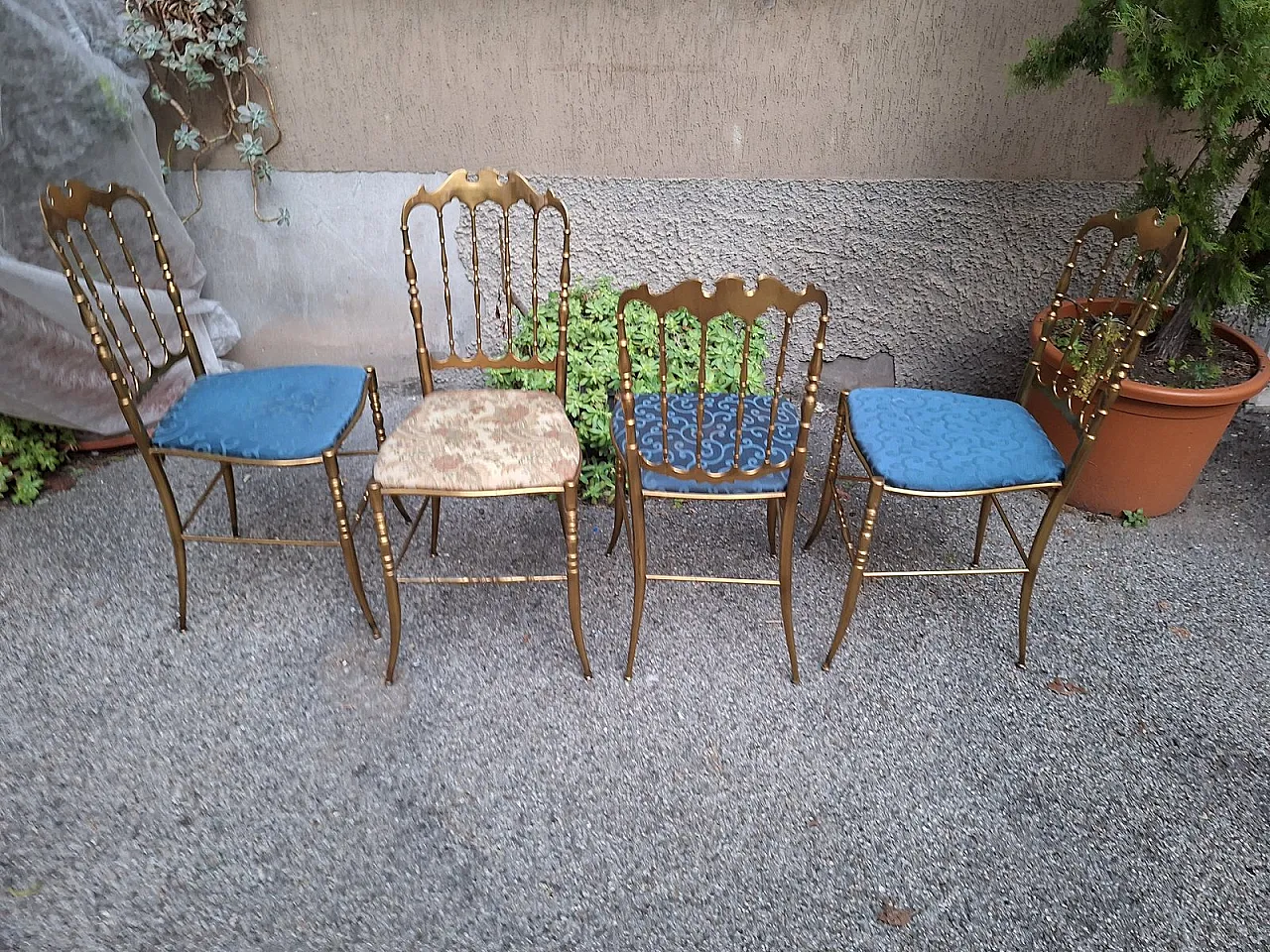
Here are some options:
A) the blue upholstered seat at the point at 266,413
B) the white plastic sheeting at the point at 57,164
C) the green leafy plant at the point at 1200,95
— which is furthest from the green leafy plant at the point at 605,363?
the white plastic sheeting at the point at 57,164

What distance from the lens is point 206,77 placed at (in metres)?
2.68

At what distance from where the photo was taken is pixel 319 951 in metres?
1.58

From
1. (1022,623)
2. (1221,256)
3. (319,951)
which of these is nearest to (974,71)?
(1221,256)

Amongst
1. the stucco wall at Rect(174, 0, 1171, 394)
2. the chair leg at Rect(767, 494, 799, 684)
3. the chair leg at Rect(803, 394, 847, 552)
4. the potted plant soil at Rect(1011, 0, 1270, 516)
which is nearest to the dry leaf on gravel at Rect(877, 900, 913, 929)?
the chair leg at Rect(767, 494, 799, 684)

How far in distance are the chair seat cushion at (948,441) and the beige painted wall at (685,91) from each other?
3.85 feet

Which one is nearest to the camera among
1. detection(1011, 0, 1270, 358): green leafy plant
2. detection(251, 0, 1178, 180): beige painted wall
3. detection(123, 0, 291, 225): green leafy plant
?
detection(1011, 0, 1270, 358): green leafy plant

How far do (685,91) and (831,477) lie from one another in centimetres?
149

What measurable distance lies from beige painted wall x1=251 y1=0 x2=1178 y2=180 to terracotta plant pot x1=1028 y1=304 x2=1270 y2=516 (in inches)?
28.9

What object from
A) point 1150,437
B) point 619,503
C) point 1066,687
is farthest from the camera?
point 1150,437

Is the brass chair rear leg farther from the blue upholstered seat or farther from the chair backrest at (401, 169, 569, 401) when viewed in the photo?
the chair backrest at (401, 169, 569, 401)

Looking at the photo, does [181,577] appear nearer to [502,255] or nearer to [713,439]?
[502,255]

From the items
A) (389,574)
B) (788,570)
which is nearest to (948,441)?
(788,570)

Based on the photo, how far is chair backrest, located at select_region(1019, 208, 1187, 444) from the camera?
1.85 m

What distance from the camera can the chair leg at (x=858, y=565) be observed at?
1.98m
